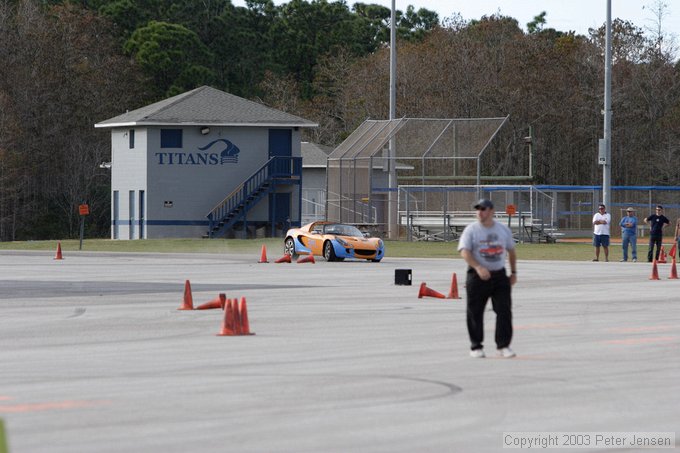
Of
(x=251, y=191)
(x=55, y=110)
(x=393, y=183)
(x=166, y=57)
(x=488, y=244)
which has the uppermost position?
(x=166, y=57)

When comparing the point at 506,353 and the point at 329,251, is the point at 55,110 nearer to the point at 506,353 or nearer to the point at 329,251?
the point at 329,251

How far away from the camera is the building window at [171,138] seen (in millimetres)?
65125

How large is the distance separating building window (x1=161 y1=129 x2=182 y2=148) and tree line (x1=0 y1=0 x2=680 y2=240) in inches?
499

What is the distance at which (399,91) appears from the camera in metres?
84.3

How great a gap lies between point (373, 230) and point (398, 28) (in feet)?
176

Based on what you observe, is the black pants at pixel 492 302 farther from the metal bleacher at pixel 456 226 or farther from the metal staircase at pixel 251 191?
the metal staircase at pixel 251 191

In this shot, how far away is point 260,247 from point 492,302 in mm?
39317

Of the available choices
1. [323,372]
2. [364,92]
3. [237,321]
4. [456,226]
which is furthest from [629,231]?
[364,92]

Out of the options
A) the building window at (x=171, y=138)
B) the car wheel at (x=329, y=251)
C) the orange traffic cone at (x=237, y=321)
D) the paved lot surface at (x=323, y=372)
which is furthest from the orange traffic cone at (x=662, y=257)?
the building window at (x=171, y=138)

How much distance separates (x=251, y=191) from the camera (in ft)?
214

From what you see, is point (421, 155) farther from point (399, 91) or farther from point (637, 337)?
point (637, 337)

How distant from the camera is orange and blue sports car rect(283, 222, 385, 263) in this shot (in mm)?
40219

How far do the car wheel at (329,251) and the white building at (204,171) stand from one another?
23.4 meters

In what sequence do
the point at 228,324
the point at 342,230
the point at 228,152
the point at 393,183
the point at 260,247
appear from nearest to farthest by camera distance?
1. the point at 228,324
2. the point at 342,230
3. the point at 260,247
4. the point at 393,183
5. the point at 228,152
